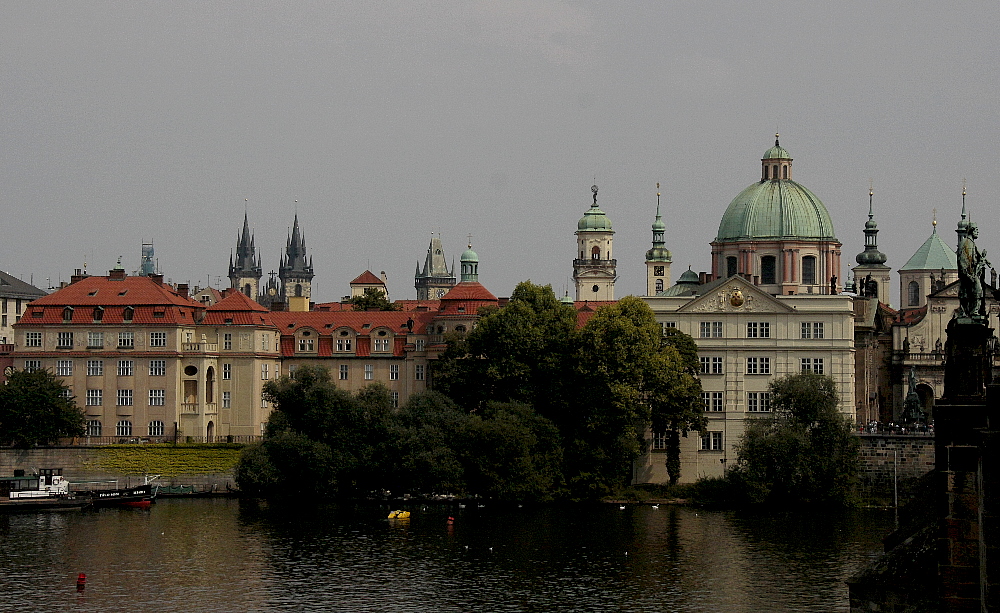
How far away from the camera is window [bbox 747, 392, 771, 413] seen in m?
104

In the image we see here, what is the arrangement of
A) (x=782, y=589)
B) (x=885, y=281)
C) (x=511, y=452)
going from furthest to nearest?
(x=885, y=281)
(x=511, y=452)
(x=782, y=589)

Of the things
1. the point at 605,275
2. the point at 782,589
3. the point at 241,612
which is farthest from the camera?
the point at 605,275

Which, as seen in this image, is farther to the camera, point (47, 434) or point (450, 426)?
point (47, 434)

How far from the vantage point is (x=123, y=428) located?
372ft

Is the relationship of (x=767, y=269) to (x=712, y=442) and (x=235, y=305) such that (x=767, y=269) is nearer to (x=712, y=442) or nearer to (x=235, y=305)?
(x=712, y=442)

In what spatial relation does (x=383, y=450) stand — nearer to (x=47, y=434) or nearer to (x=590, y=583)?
(x=47, y=434)

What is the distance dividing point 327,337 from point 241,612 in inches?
2339

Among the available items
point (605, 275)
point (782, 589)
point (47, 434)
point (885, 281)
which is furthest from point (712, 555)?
point (605, 275)

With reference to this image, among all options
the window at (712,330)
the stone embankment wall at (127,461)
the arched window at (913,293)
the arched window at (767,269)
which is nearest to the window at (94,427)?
the stone embankment wall at (127,461)

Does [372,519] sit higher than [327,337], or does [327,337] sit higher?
[327,337]

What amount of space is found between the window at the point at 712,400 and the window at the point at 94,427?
39482 millimetres

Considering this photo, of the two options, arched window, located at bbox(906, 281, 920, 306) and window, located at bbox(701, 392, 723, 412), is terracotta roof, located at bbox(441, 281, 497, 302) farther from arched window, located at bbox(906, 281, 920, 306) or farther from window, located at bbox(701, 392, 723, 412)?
arched window, located at bbox(906, 281, 920, 306)

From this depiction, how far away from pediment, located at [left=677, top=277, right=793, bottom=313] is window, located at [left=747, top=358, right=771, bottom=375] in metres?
2.99

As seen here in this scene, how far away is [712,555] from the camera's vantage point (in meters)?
75.9
